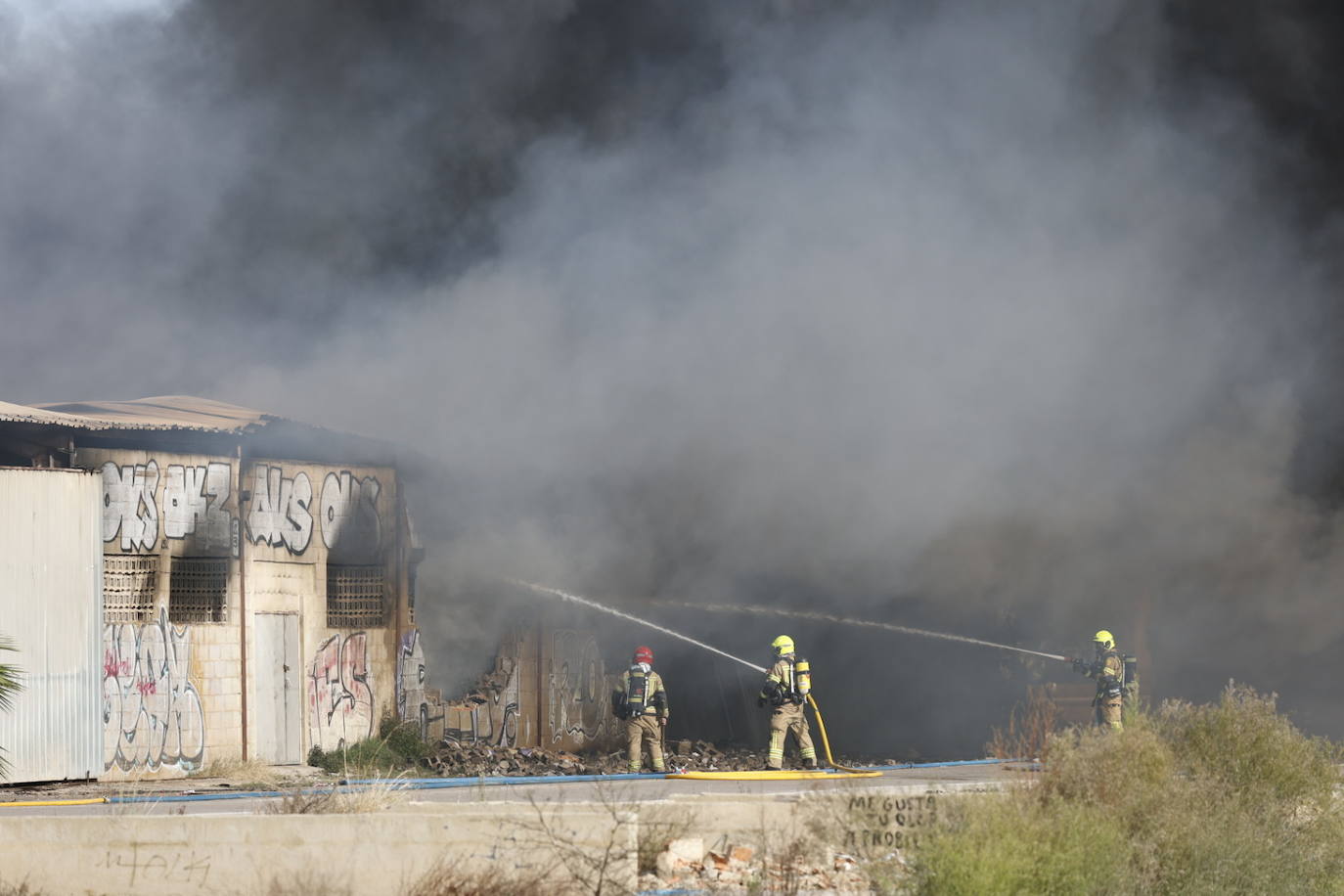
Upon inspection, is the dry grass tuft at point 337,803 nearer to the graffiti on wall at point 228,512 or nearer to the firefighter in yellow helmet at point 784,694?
the firefighter in yellow helmet at point 784,694

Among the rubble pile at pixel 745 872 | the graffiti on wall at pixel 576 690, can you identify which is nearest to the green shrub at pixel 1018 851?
the rubble pile at pixel 745 872

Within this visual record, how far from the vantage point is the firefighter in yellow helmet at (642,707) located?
18172mm

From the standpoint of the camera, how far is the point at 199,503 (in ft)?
67.9

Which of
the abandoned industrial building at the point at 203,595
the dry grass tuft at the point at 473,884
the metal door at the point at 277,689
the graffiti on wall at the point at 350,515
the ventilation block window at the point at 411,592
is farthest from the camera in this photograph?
the ventilation block window at the point at 411,592

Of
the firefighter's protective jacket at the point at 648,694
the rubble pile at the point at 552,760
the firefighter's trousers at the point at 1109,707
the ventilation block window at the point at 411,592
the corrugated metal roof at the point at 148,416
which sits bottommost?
the rubble pile at the point at 552,760

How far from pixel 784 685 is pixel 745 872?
7.19 meters

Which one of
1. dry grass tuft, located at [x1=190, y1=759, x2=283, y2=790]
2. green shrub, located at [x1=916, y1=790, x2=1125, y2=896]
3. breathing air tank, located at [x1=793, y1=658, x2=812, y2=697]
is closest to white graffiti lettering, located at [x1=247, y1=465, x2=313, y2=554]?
dry grass tuft, located at [x1=190, y1=759, x2=283, y2=790]

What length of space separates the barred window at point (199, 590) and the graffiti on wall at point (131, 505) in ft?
1.93

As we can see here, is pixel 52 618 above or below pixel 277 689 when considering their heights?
above

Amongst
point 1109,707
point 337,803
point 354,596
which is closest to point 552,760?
point 354,596

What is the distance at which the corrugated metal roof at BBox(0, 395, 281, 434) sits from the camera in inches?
767

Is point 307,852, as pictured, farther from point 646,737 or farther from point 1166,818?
point 646,737

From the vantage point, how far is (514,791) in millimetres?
14109

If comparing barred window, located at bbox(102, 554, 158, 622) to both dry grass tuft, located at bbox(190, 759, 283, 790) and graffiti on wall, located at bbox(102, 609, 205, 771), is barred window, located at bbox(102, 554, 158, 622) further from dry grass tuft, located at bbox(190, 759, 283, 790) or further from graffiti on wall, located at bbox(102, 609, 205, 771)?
dry grass tuft, located at bbox(190, 759, 283, 790)
